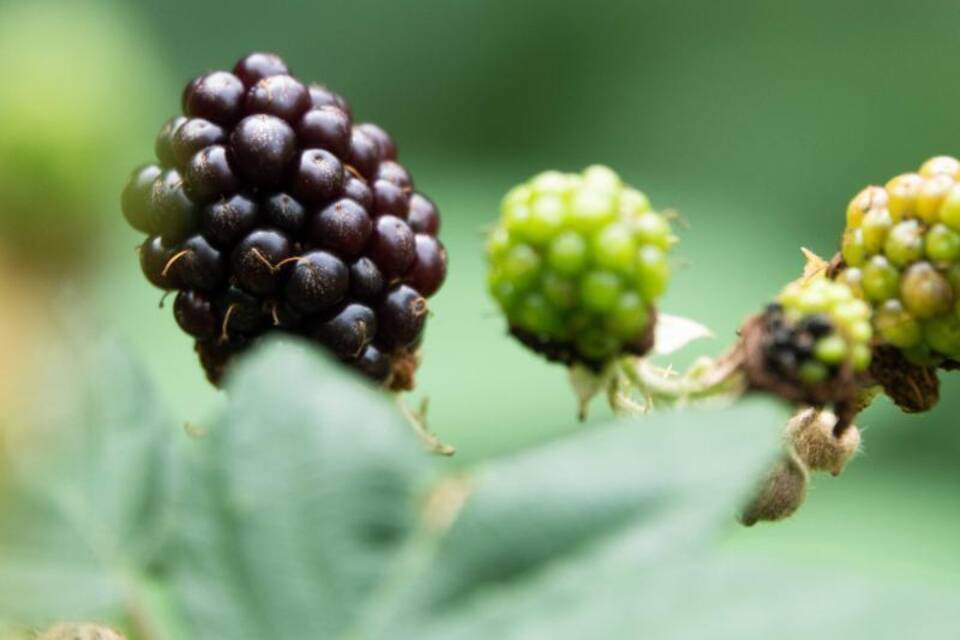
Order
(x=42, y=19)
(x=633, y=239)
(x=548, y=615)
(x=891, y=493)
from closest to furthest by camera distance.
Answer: (x=548, y=615), (x=633, y=239), (x=891, y=493), (x=42, y=19)

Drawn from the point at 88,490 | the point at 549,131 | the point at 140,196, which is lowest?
the point at 88,490

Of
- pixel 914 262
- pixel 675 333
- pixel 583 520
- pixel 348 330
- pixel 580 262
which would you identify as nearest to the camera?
pixel 583 520

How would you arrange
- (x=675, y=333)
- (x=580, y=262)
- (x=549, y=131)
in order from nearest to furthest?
(x=580, y=262) → (x=675, y=333) → (x=549, y=131)

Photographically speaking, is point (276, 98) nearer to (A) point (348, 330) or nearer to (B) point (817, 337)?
(A) point (348, 330)

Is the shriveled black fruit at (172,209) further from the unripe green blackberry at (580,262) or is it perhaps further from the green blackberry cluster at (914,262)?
the green blackberry cluster at (914,262)

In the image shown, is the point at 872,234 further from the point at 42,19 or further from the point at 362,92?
the point at 362,92

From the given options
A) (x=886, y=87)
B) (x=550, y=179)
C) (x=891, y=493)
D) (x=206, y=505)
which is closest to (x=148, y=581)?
(x=206, y=505)

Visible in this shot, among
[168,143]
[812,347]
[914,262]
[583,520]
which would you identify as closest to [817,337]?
[812,347]
